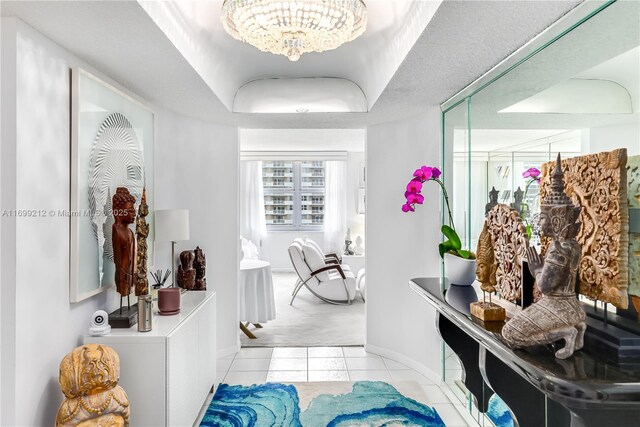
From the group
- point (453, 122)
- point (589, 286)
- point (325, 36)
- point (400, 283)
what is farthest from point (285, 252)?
point (589, 286)

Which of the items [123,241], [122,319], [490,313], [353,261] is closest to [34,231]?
[123,241]

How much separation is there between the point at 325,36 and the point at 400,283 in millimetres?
2431

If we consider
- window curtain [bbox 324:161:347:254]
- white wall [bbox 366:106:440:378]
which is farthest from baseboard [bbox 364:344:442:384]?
window curtain [bbox 324:161:347:254]

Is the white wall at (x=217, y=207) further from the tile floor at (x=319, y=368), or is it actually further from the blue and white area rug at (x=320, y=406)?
the blue and white area rug at (x=320, y=406)

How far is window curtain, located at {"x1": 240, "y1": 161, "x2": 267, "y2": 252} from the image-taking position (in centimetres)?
830

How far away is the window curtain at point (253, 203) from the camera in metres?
8.30

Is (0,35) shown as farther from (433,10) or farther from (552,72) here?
(552,72)

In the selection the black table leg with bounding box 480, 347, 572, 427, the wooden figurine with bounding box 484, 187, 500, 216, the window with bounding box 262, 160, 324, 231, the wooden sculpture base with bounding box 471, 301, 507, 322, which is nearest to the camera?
the wooden sculpture base with bounding box 471, 301, 507, 322

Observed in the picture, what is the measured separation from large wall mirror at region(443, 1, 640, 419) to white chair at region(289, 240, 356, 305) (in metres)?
3.18

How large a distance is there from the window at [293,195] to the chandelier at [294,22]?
6.77 m

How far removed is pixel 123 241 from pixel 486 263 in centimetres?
187

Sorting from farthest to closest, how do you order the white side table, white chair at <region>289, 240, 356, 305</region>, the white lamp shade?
the white side table
white chair at <region>289, 240, 356, 305</region>
the white lamp shade

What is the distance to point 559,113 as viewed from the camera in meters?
1.59

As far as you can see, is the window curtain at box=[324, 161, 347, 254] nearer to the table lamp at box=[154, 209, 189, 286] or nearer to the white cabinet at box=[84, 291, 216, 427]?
the table lamp at box=[154, 209, 189, 286]
